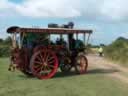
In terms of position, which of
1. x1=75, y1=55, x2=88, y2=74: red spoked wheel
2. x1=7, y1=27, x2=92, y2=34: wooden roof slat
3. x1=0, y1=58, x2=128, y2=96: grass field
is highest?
x1=7, y1=27, x2=92, y2=34: wooden roof slat

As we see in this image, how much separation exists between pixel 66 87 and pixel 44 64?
154 inches

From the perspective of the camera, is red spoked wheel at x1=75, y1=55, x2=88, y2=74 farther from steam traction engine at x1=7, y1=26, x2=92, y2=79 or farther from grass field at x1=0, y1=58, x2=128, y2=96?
grass field at x1=0, y1=58, x2=128, y2=96

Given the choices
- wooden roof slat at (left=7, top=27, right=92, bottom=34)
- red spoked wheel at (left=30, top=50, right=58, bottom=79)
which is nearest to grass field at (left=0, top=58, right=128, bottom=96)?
red spoked wheel at (left=30, top=50, right=58, bottom=79)

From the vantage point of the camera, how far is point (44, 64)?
765 inches

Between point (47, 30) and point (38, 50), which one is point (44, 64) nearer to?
point (38, 50)

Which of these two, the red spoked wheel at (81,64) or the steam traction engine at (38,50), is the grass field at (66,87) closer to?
the steam traction engine at (38,50)

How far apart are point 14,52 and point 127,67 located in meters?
Answer: 8.33

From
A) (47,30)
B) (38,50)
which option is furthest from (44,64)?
(47,30)

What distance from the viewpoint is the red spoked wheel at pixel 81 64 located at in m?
21.2

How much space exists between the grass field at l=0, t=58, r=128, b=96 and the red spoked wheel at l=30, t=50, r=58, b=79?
0.71m

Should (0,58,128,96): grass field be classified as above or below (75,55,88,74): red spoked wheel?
below

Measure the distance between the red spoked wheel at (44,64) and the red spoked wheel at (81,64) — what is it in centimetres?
189

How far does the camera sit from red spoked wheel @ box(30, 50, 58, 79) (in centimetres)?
1906

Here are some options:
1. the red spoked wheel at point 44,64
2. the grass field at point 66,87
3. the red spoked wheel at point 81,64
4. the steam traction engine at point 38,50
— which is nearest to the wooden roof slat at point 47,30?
the steam traction engine at point 38,50
